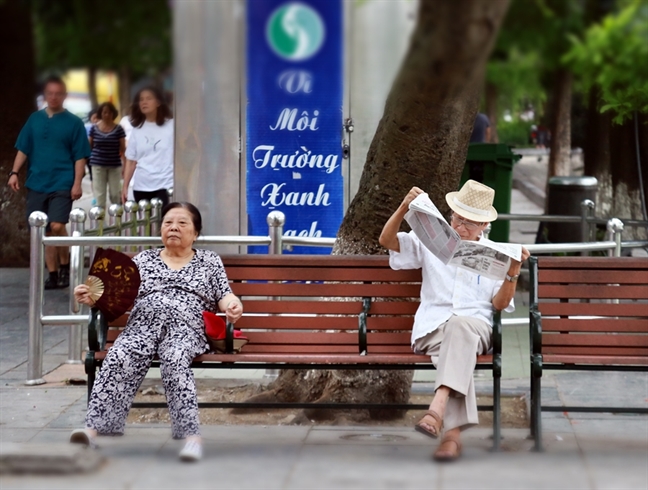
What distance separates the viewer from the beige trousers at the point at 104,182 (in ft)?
25.2

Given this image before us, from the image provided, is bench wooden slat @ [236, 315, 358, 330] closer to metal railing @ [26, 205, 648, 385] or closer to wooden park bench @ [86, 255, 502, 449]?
wooden park bench @ [86, 255, 502, 449]

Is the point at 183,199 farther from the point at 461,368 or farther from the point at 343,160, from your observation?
the point at 461,368

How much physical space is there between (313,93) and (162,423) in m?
2.94

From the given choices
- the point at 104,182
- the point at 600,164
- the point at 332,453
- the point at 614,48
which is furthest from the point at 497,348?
the point at 600,164

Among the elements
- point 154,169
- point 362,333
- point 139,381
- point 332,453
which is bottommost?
point 332,453

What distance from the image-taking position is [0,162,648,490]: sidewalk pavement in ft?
14.3

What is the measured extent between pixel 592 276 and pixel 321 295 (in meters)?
1.29

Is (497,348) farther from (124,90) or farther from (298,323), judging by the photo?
(124,90)

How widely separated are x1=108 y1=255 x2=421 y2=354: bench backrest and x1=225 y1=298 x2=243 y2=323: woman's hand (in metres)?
0.21

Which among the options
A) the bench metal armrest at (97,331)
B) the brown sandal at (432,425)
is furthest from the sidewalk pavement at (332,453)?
the bench metal armrest at (97,331)

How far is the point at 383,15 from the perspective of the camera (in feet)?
8.17

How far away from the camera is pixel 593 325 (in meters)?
5.16

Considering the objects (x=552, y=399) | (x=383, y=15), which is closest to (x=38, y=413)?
(x=552, y=399)

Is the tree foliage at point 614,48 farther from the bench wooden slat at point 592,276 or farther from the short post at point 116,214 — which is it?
the short post at point 116,214
